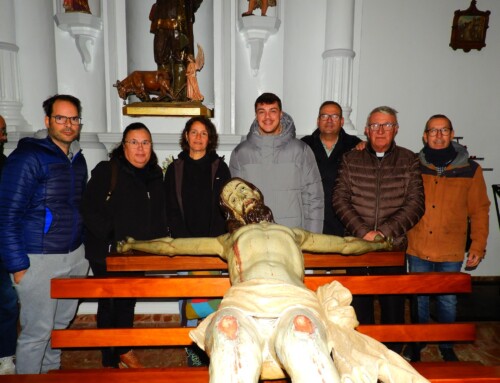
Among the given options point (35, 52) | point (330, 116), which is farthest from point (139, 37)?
point (330, 116)

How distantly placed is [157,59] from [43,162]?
2.67 meters

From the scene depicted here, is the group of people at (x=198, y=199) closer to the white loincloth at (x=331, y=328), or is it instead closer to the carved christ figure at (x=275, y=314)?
the carved christ figure at (x=275, y=314)

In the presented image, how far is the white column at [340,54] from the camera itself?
4809 millimetres

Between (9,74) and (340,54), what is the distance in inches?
168

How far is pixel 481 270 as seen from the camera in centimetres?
550

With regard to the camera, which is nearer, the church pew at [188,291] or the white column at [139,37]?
the church pew at [188,291]

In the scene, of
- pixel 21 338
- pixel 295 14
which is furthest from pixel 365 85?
pixel 21 338

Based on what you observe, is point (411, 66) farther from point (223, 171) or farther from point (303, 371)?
point (303, 371)

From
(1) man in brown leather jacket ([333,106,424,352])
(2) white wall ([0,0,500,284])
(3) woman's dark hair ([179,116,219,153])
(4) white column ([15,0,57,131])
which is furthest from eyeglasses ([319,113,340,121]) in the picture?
(4) white column ([15,0,57,131])

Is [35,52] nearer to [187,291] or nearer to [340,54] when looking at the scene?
[340,54]

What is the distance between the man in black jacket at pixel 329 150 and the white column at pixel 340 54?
4.42 feet

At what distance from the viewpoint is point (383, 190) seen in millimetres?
3014

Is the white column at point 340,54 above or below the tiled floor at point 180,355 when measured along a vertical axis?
above

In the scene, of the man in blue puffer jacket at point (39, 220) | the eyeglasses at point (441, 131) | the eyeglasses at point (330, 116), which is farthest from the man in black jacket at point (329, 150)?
the man in blue puffer jacket at point (39, 220)
